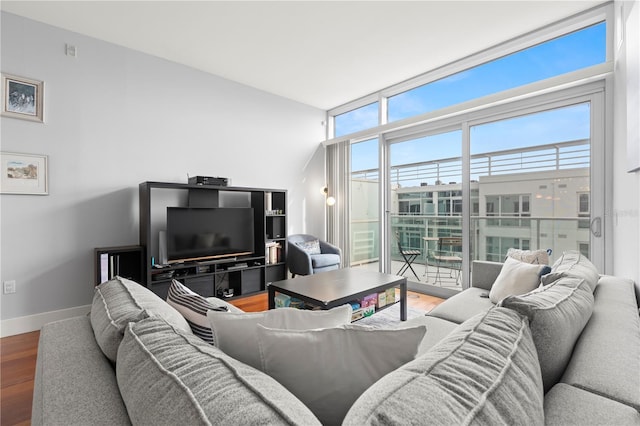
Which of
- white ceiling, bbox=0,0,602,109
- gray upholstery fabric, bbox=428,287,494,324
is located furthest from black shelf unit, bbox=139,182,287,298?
gray upholstery fabric, bbox=428,287,494,324

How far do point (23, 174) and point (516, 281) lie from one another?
4402mm

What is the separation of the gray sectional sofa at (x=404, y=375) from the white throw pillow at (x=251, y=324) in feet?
0.26

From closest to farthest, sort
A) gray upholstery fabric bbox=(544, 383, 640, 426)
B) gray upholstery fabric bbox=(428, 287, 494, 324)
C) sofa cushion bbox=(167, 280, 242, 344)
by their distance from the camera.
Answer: gray upholstery fabric bbox=(544, 383, 640, 426) < sofa cushion bbox=(167, 280, 242, 344) < gray upholstery fabric bbox=(428, 287, 494, 324)

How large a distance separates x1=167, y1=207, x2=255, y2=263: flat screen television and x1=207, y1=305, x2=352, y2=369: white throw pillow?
2.96m

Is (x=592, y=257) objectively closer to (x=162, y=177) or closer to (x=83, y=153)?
(x=162, y=177)

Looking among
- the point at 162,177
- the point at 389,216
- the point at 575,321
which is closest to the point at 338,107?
the point at 389,216

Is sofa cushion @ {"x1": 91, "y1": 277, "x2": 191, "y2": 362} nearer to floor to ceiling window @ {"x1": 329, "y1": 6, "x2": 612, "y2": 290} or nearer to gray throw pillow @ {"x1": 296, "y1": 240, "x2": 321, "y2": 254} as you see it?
gray throw pillow @ {"x1": 296, "y1": 240, "x2": 321, "y2": 254}

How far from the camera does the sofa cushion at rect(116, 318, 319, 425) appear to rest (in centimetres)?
49

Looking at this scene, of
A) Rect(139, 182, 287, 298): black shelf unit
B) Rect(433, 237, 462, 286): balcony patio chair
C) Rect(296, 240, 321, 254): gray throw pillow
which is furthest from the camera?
Rect(296, 240, 321, 254): gray throw pillow

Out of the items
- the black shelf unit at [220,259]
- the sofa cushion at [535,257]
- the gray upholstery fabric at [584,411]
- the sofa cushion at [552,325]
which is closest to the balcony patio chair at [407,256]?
the black shelf unit at [220,259]

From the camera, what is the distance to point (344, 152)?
17.1ft

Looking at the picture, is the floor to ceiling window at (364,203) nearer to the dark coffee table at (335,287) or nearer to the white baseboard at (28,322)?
the dark coffee table at (335,287)

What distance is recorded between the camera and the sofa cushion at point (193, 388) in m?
0.49

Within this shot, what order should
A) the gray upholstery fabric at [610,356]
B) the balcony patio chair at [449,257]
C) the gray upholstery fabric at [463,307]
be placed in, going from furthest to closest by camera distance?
1. the balcony patio chair at [449,257]
2. the gray upholstery fabric at [463,307]
3. the gray upholstery fabric at [610,356]
